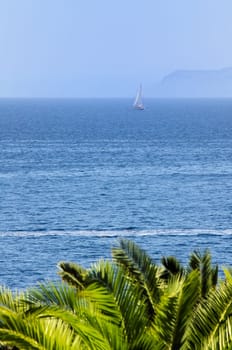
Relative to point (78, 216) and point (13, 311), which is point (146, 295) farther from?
point (78, 216)

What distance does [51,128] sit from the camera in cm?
17575

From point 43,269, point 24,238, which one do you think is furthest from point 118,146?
point 43,269

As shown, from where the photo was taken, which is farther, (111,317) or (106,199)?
(106,199)

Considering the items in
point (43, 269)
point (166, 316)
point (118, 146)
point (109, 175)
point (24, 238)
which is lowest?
point (166, 316)

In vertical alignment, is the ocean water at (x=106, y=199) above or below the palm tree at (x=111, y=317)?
above

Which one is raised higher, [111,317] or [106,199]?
[106,199]

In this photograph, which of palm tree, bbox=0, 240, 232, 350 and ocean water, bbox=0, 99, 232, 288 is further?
ocean water, bbox=0, 99, 232, 288

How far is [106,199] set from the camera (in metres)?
82.5

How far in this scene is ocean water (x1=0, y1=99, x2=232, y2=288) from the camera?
59.2 m

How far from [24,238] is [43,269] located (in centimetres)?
1037

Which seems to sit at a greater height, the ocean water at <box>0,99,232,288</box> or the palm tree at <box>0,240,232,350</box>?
the ocean water at <box>0,99,232,288</box>

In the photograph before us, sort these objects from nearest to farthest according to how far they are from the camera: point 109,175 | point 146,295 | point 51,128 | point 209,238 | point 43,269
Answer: point 146,295 < point 43,269 < point 209,238 < point 109,175 < point 51,128

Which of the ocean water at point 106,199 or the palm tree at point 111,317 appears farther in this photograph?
the ocean water at point 106,199

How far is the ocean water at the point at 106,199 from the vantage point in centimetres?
5919
